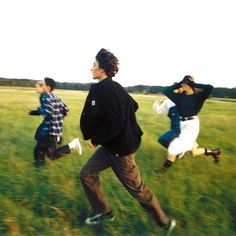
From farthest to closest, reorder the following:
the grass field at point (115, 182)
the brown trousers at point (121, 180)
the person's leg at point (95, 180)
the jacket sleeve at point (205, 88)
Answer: the jacket sleeve at point (205, 88), the grass field at point (115, 182), the person's leg at point (95, 180), the brown trousers at point (121, 180)

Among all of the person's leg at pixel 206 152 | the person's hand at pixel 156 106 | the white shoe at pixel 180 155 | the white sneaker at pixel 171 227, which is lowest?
the white sneaker at pixel 171 227

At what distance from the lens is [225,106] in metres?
5.07

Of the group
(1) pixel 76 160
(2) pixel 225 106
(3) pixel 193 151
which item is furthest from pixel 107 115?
(2) pixel 225 106

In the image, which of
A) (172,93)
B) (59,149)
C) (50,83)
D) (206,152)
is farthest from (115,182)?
(50,83)

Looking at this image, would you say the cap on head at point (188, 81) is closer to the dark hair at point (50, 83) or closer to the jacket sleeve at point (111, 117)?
the jacket sleeve at point (111, 117)

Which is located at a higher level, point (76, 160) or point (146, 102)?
point (146, 102)

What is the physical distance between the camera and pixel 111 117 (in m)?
3.85

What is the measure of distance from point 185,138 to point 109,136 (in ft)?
4.01

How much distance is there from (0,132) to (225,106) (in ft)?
8.67

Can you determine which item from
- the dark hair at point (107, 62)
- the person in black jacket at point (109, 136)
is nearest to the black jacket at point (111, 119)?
the person in black jacket at point (109, 136)

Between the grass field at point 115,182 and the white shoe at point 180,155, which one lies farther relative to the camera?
the white shoe at point 180,155

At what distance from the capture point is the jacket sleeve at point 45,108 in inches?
188

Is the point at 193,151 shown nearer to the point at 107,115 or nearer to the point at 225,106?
the point at 225,106

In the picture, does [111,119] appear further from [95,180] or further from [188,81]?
[188,81]
